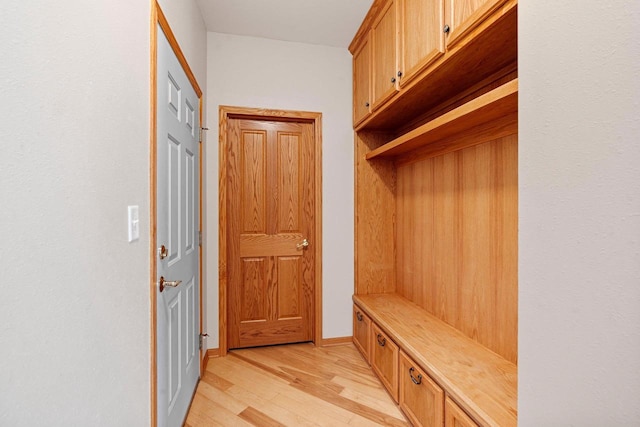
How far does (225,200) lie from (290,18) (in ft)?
5.01

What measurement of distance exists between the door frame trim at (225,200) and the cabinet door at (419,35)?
105cm

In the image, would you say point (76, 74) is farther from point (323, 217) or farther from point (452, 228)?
point (323, 217)

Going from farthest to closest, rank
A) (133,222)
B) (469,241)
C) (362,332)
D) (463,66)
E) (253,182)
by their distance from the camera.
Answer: (253,182) < (362,332) < (469,241) < (463,66) < (133,222)

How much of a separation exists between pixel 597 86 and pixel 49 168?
1125 millimetres

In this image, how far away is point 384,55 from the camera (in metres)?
2.02

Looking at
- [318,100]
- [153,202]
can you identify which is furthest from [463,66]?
[153,202]

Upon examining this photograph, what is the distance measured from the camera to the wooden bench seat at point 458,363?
1.12 m

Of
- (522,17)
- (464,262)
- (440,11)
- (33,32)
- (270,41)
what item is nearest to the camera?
(33,32)

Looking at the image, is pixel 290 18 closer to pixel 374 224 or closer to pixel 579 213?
pixel 374 224

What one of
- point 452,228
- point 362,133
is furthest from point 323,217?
point 452,228

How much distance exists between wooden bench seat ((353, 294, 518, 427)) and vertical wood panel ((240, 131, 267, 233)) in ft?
4.10

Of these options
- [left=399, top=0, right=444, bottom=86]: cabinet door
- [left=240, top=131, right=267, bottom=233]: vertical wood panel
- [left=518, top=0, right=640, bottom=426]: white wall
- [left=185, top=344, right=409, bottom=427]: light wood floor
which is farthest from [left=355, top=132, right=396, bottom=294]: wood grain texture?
[left=518, top=0, right=640, bottom=426]: white wall

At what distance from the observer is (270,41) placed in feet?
8.41

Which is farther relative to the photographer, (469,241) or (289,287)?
(289,287)
